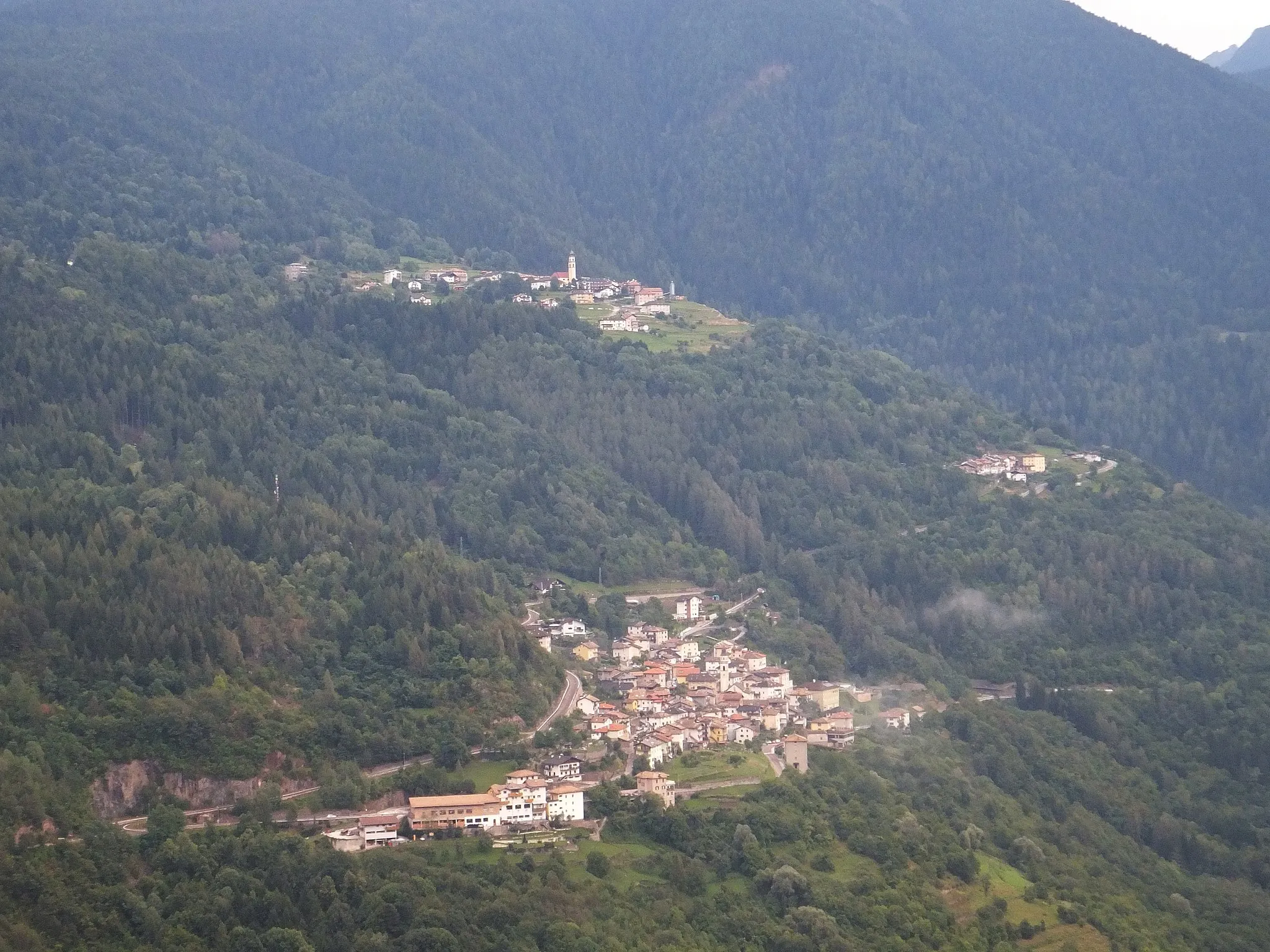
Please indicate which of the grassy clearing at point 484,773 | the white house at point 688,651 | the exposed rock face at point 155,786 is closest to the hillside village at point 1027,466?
the white house at point 688,651

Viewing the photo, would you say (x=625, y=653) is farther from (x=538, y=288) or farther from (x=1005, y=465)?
(x=538, y=288)

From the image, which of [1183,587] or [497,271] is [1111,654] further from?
[497,271]

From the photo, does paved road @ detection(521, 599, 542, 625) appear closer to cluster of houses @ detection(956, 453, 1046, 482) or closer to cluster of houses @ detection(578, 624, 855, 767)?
cluster of houses @ detection(578, 624, 855, 767)

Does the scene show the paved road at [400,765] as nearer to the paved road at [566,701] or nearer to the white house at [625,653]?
the paved road at [566,701]

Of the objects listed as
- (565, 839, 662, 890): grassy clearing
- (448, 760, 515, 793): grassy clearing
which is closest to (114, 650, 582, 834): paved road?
(448, 760, 515, 793): grassy clearing

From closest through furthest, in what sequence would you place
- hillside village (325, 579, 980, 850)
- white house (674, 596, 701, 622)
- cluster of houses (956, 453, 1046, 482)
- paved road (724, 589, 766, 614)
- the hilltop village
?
1. hillside village (325, 579, 980, 850)
2. white house (674, 596, 701, 622)
3. paved road (724, 589, 766, 614)
4. cluster of houses (956, 453, 1046, 482)
5. the hilltop village

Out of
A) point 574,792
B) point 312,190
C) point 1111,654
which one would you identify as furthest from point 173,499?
point 312,190
